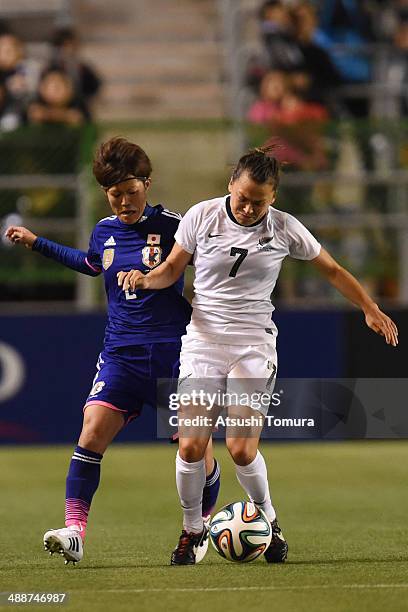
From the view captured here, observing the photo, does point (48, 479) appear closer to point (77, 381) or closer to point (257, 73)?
point (77, 381)

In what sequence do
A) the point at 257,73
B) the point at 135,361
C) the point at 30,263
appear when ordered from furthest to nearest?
the point at 257,73 → the point at 30,263 → the point at 135,361

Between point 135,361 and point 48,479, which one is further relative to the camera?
point 48,479

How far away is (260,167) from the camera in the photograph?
6.58 metres

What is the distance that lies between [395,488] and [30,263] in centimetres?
463

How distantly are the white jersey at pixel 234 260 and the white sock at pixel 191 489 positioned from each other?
63cm

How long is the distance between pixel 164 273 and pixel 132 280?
0.73 feet

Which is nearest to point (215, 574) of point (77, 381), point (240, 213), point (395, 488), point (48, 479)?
point (240, 213)

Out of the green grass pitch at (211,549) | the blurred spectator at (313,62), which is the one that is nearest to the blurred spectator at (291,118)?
the blurred spectator at (313,62)

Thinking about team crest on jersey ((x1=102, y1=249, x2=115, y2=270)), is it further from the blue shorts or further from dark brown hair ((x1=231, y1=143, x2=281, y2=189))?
dark brown hair ((x1=231, y1=143, x2=281, y2=189))

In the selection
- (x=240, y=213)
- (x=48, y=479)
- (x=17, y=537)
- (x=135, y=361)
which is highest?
(x=240, y=213)

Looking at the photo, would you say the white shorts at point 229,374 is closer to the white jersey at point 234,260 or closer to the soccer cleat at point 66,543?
the white jersey at point 234,260

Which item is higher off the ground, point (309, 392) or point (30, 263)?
point (30, 263)

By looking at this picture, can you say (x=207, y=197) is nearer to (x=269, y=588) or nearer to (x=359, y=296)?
(x=359, y=296)

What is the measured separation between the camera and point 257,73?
15.4 meters
